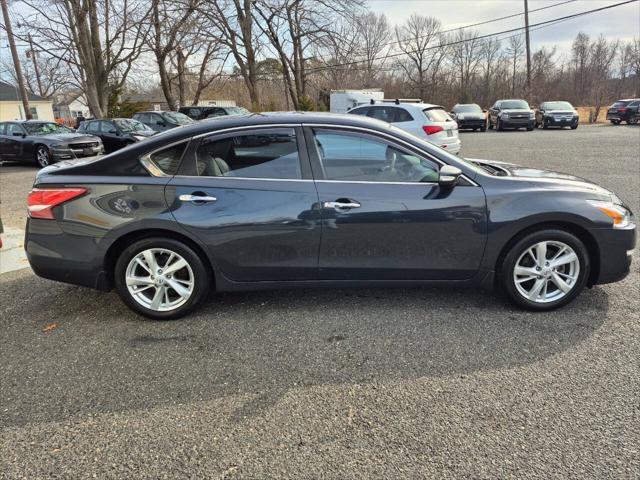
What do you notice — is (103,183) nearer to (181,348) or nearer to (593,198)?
(181,348)

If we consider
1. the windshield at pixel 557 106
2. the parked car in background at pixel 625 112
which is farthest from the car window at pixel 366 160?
the parked car in background at pixel 625 112

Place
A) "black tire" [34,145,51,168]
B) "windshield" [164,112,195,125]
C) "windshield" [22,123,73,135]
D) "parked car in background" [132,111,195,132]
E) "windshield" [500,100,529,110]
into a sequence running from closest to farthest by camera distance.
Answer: "black tire" [34,145,51,168] → "windshield" [22,123,73,135] → "parked car in background" [132,111,195,132] → "windshield" [164,112,195,125] → "windshield" [500,100,529,110]

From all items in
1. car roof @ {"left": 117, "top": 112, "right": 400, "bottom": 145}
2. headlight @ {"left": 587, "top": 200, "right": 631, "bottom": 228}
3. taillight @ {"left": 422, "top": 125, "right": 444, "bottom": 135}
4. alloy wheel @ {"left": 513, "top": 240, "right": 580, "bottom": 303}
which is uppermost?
car roof @ {"left": 117, "top": 112, "right": 400, "bottom": 145}

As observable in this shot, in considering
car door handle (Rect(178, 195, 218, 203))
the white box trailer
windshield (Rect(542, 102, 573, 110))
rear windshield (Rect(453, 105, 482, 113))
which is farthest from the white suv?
windshield (Rect(542, 102, 573, 110))

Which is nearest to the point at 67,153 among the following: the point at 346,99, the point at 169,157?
the point at 169,157

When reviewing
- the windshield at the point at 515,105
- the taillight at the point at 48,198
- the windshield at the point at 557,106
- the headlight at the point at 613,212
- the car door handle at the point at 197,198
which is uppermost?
the windshield at the point at 515,105

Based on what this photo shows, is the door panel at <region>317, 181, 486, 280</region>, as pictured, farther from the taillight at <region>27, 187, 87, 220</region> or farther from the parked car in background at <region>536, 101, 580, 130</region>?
the parked car in background at <region>536, 101, 580, 130</region>

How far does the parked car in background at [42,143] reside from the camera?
45.2 feet

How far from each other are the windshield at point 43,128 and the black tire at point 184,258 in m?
14.4

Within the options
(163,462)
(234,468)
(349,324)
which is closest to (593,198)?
(349,324)

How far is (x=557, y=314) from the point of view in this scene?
12.0 feet

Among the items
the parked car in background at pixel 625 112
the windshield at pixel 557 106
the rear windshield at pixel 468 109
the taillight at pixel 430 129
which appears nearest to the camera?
the taillight at pixel 430 129

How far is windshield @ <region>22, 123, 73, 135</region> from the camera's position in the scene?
50.1 feet

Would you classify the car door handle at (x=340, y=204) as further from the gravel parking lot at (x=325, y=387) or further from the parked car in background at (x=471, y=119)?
the parked car in background at (x=471, y=119)
